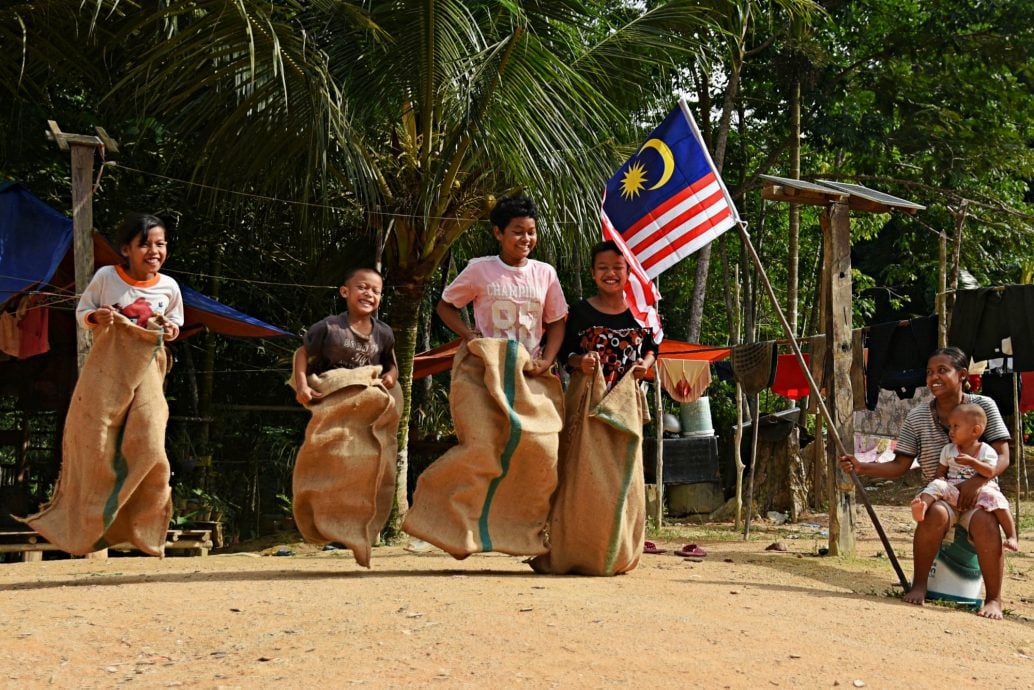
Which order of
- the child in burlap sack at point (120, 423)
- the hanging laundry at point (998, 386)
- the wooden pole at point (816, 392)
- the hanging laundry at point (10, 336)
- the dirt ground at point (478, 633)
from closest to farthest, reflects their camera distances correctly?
the dirt ground at point (478, 633) < the child in burlap sack at point (120, 423) < the wooden pole at point (816, 392) < the hanging laundry at point (10, 336) < the hanging laundry at point (998, 386)

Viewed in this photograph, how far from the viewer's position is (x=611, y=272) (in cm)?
551

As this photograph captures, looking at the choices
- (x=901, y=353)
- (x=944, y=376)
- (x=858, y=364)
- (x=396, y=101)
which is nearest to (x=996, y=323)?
(x=901, y=353)

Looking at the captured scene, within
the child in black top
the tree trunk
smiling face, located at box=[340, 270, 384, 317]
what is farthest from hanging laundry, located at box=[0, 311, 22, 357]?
the child in black top

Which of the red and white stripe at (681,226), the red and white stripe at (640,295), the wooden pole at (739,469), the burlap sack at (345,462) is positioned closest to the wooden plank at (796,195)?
the red and white stripe at (681,226)

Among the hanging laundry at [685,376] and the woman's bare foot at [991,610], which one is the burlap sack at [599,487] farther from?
the hanging laundry at [685,376]

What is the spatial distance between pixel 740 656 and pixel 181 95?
607 cm

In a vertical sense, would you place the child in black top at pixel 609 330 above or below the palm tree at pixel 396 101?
below

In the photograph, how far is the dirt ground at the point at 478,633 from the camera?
11.1 feet

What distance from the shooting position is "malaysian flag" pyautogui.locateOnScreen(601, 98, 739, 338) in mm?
5836

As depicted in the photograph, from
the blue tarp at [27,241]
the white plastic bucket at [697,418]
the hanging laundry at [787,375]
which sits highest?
the blue tarp at [27,241]

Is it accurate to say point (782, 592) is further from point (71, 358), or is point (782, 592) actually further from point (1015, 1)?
point (1015, 1)

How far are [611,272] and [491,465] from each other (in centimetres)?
115

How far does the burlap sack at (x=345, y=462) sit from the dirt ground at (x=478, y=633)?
9.2 inches

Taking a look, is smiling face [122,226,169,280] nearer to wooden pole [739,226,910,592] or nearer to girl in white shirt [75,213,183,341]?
girl in white shirt [75,213,183,341]
